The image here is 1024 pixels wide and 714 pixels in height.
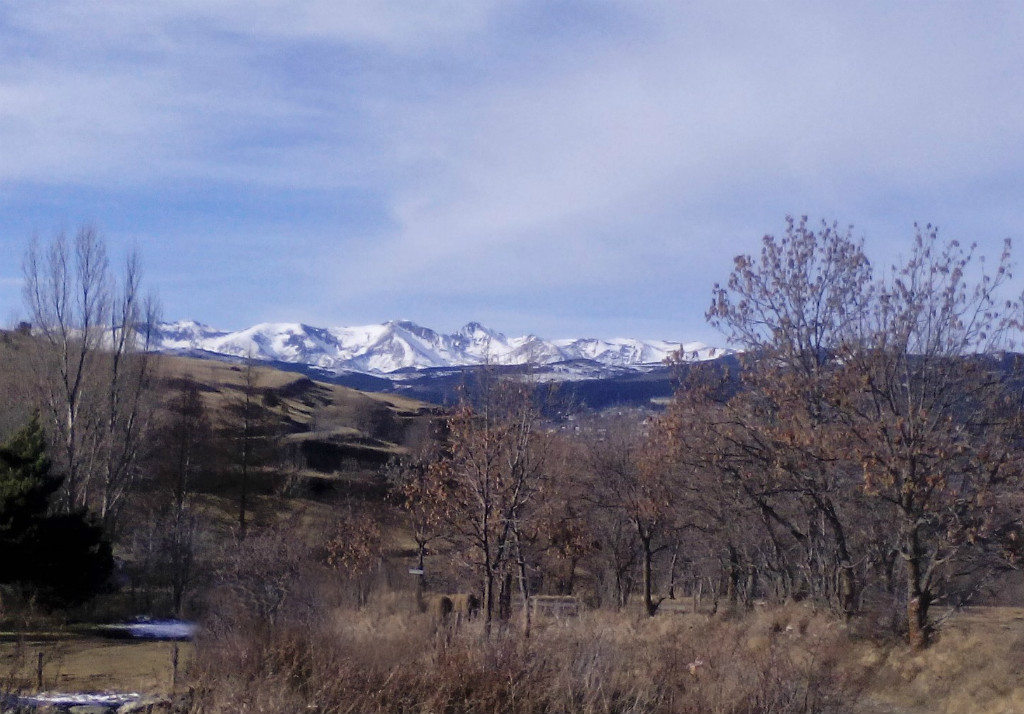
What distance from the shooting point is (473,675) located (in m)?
9.87

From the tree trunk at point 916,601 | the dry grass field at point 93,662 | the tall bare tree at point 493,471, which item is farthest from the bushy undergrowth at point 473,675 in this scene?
the tree trunk at point 916,601

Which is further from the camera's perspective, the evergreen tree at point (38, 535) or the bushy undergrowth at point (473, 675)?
the evergreen tree at point (38, 535)

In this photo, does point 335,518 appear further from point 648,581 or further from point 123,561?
point 123,561

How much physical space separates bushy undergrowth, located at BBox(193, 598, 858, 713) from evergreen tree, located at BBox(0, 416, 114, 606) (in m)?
19.3

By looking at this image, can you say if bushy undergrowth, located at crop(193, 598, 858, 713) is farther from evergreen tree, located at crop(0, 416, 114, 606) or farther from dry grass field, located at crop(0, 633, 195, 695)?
evergreen tree, located at crop(0, 416, 114, 606)

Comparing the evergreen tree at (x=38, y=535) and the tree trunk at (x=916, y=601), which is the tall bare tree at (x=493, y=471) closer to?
the tree trunk at (x=916, y=601)

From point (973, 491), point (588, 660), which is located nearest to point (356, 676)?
point (588, 660)

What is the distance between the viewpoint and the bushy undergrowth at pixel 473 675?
952cm

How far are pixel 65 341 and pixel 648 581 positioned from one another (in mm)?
26849

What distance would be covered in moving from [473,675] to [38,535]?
77.5 ft

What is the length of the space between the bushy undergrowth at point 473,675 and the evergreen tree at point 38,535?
19.3m

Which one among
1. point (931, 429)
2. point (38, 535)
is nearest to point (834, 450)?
point (931, 429)

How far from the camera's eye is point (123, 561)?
40031mm

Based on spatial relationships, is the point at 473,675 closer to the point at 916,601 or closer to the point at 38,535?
the point at 916,601
